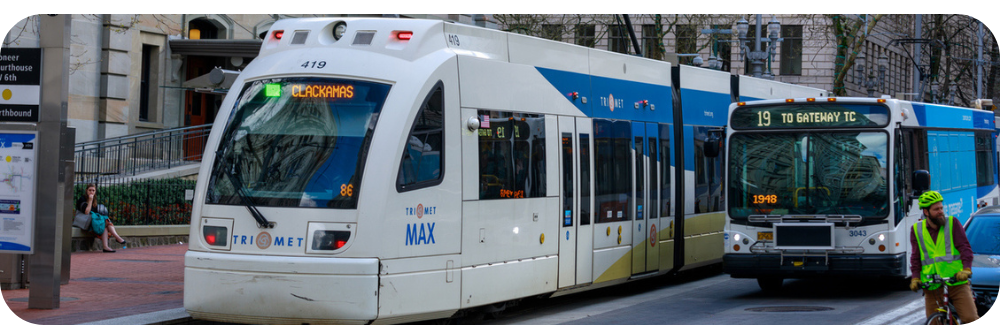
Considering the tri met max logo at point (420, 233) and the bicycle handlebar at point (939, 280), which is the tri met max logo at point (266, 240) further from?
the bicycle handlebar at point (939, 280)

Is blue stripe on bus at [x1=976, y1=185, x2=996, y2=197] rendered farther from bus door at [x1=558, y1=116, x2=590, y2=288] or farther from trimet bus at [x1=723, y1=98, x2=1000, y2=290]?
bus door at [x1=558, y1=116, x2=590, y2=288]

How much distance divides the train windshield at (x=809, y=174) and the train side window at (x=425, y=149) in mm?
5167

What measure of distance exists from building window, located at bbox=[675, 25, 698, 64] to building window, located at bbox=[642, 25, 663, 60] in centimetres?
94

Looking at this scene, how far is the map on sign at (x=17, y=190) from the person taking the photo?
11.5 meters

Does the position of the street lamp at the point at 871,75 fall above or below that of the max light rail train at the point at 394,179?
above

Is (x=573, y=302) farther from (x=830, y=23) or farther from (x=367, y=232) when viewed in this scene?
(x=830, y=23)

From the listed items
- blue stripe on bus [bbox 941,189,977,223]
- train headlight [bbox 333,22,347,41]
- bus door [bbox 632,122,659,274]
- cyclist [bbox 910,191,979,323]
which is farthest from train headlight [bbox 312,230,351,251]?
blue stripe on bus [bbox 941,189,977,223]

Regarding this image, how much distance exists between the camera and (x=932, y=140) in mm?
14695

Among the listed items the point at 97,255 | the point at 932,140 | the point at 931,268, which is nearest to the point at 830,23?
the point at 932,140

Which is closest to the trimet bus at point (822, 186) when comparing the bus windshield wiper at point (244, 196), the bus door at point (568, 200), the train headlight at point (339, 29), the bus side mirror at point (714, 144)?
the bus side mirror at point (714, 144)

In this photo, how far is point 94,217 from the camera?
18266 mm

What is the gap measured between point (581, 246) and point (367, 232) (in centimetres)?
367

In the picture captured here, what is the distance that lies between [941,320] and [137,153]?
18750 millimetres

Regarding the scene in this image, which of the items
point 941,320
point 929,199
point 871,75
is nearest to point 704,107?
point 929,199
